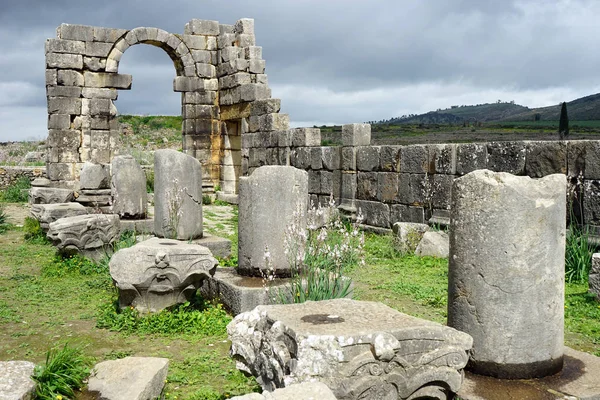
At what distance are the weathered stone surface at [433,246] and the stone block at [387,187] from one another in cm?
205

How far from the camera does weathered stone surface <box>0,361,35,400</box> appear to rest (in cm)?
416

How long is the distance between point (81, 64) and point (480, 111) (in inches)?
4043

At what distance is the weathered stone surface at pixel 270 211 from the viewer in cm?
711

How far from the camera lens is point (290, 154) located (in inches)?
618

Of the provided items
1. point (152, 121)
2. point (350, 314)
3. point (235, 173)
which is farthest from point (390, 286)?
point (152, 121)

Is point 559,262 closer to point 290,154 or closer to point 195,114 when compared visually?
point 290,154

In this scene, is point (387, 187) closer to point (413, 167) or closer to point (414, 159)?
point (413, 167)

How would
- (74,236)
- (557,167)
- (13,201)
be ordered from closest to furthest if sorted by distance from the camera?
(557,167) < (74,236) < (13,201)

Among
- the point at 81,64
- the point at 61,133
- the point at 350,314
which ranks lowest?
the point at 350,314

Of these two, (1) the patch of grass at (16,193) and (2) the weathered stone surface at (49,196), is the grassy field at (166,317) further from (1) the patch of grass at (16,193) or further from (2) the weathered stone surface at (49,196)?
(1) the patch of grass at (16,193)

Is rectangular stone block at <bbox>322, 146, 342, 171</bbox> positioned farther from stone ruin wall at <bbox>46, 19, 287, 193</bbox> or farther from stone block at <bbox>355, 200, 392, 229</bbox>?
stone ruin wall at <bbox>46, 19, 287, 193</bbox>

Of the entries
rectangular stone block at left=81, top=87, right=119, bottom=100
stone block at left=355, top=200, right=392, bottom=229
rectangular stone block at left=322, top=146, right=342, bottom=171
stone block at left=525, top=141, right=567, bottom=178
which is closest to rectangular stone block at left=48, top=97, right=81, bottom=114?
rectangular stone block at left=81, top=87, right=119, bottom=100

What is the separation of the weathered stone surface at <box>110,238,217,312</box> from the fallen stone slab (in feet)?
11.7

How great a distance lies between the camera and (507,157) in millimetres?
9812
